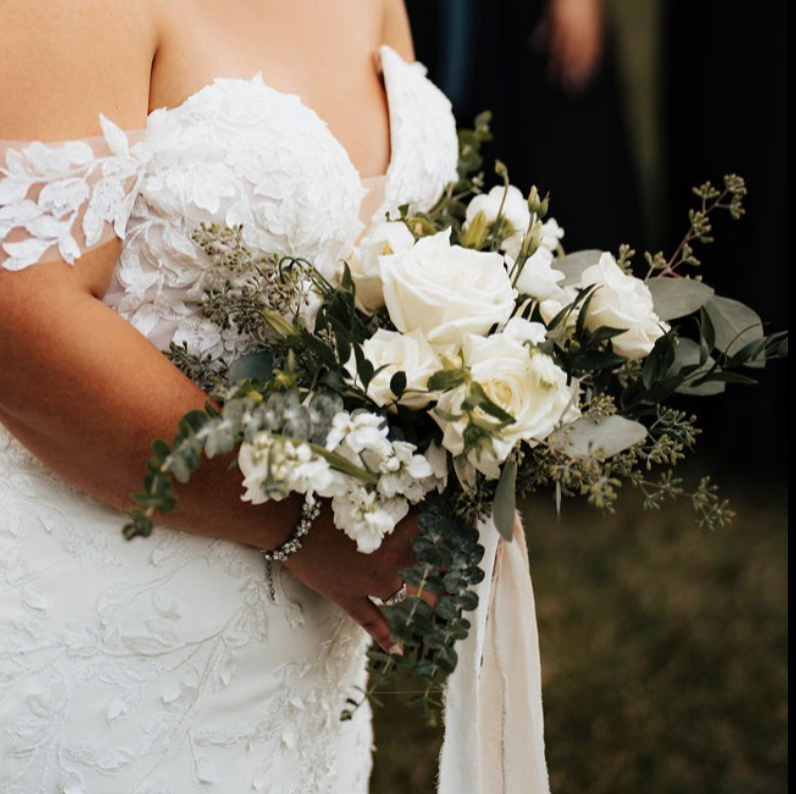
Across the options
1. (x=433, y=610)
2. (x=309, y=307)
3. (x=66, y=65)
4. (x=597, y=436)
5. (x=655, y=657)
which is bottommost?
(x=433, y=610)

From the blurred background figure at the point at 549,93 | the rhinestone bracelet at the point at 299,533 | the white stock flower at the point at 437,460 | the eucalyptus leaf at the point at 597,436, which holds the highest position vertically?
the blurred background figure at the point at 549,93

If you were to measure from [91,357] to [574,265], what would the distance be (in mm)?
706

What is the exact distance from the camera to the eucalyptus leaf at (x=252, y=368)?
4.80ft

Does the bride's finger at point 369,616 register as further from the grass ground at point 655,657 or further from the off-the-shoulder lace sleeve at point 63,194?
the grass ground at point 655,657

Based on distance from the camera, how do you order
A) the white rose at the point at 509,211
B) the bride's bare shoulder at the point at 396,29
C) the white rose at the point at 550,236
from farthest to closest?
the bride's bare shoulder at the point at 396,29
the white rose at the point at 550,236
the white rose at the point at 509,211

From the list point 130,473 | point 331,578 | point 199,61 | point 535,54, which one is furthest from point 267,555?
point 535,54

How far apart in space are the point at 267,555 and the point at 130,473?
244 mm

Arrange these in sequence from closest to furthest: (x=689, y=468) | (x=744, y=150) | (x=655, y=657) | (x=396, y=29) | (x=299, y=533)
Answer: (x=299, y=533), (x=396, y=29), (x=655, y=657), (x=744, y=150), (x=689, y=468)

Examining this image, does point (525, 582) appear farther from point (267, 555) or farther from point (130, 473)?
point (130, 473)

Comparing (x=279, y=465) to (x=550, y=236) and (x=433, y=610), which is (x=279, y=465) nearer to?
(x=433, y=610)

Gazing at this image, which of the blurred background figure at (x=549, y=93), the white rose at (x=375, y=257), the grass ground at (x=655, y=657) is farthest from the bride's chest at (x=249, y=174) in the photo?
the blurred background figure at (x=549, y=93)

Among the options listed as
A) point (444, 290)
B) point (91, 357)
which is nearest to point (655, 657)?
point (444, 290)

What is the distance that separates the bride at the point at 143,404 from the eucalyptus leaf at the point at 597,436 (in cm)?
26

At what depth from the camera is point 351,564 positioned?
1.56m
